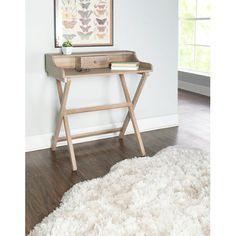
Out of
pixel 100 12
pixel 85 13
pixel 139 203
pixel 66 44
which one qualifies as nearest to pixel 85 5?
pixel 85 13

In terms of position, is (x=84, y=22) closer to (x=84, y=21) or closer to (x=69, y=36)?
(x=84, y=21)

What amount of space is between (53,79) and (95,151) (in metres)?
0.82

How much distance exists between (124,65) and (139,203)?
5.14 feet

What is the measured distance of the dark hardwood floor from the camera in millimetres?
2635

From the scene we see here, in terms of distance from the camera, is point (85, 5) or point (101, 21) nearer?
point (85, 5)

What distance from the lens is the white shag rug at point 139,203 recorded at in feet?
6.83

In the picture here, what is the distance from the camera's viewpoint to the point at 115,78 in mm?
4137

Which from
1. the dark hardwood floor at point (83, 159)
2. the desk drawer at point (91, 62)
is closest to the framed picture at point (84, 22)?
the desk drawer at point (91, 62)

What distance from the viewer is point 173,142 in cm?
401

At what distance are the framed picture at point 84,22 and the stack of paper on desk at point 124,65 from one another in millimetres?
475

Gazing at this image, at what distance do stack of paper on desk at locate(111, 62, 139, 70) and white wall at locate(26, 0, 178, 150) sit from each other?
0.46m

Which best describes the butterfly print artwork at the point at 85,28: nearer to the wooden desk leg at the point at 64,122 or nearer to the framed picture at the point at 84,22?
the framed picture at the point at 84,22
